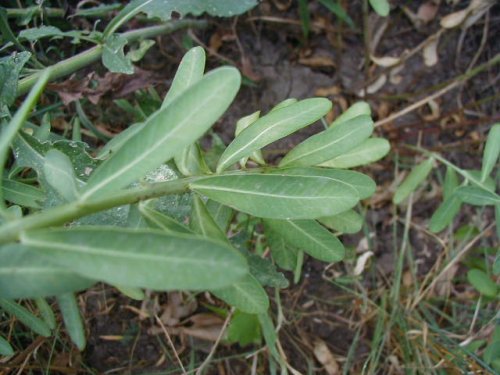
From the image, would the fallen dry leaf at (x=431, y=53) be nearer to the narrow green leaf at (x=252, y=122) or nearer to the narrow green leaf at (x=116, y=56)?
the narrow green leaf at (x=252, y=122)

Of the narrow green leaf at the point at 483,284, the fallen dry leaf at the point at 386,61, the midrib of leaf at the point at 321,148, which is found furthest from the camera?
the fallen dry leaf at the point at 386,61

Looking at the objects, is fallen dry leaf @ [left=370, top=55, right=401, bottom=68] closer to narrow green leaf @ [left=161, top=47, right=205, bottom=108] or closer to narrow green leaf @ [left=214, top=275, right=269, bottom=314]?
narrow green leaf @ [left=161, top=47, right=205, bottom=108]

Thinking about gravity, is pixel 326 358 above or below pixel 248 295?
below

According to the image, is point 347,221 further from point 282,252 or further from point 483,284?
point 483,284

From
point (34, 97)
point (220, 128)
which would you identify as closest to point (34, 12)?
point (220, 128)

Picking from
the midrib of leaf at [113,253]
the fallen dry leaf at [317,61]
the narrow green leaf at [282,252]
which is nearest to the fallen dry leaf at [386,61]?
the fallen dry leaf at [317,61]

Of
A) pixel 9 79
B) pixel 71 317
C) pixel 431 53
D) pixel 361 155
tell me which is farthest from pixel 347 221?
pixel 431 53
